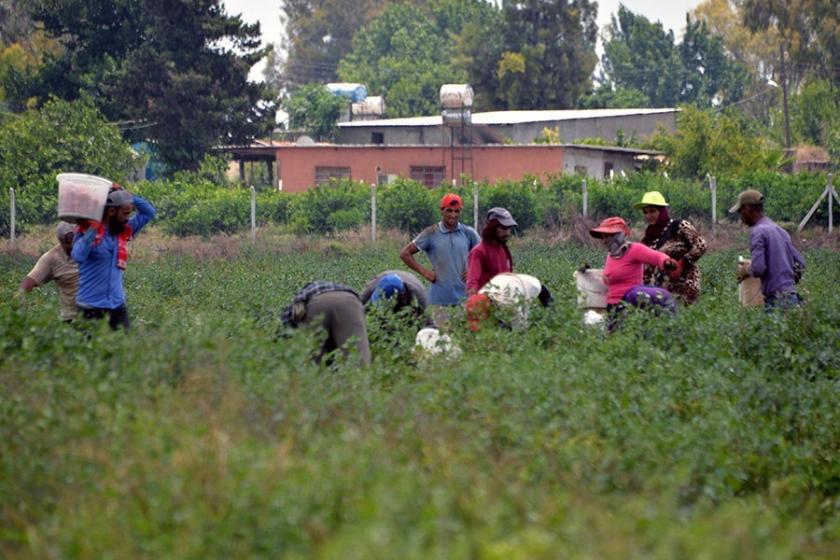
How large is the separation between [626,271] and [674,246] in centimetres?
82

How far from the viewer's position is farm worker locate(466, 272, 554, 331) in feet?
36.2

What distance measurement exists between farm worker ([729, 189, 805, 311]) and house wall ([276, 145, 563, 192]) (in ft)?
86.6

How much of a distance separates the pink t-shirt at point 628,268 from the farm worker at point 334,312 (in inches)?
114

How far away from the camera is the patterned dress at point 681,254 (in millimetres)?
A: 12508

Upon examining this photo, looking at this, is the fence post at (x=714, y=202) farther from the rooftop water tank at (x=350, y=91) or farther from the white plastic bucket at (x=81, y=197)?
the rooftop water tank at (x=350, y=91)

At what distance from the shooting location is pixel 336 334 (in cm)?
967

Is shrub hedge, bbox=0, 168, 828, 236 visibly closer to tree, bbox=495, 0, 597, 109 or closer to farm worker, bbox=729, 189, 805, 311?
farm worker, bbox=729, 189, 805, 311

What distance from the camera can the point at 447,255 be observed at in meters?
12.4

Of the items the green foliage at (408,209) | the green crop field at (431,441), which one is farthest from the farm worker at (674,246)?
the green foliage at (408,209)

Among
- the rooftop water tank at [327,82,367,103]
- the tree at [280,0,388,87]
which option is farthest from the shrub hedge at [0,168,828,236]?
the tree at [280,0,388,87]

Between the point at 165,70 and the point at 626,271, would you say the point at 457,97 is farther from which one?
the point at 626,271

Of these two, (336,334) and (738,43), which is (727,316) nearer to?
(336,334)

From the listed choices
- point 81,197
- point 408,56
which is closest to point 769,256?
point 81,197

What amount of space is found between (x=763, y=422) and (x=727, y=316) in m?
3.35
